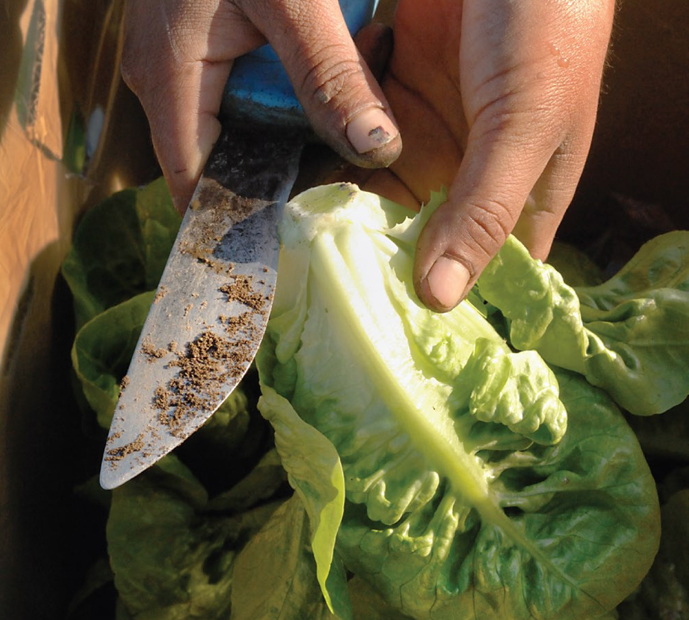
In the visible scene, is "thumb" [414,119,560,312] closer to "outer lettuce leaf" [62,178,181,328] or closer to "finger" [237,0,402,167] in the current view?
"finger" [237,0,402,167]

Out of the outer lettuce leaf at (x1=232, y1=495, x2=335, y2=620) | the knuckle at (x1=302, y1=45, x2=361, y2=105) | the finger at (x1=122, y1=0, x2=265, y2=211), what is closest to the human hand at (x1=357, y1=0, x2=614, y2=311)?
the knuckle at (x1=302, y1=45, x2=361, y2=105)

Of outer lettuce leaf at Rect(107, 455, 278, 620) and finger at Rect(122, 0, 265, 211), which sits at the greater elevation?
finger at Rect(122, 0, 265, 211)

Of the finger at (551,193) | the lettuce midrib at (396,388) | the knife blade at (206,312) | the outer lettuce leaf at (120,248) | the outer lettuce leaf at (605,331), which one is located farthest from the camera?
the outer lettuce leaf at (120,248)

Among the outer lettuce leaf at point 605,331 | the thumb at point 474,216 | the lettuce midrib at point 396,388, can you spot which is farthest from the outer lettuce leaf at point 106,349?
the outer lettuce leaf at point 605,331

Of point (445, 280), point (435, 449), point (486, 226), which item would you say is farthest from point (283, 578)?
point (486, 226)

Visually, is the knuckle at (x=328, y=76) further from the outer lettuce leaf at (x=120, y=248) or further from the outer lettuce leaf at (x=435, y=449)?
the outer lettuce leaf at (x=120, y=248)
